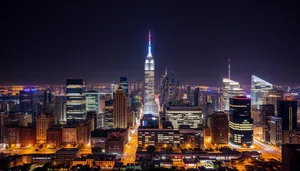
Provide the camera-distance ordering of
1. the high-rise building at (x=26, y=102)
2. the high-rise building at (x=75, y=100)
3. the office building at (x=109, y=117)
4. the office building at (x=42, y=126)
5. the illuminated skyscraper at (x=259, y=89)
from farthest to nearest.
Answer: the illuminated skyscraper at (x=259, y=89) → the high-rise building at (x=26, y=102) → the high-rise building at (x=75, y=100) → the office building at (x=109, y=117) → the office building at (x=42, y=126)

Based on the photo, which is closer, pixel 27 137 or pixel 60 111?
pixel 27 137

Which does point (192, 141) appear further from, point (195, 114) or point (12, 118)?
point (12, 118)

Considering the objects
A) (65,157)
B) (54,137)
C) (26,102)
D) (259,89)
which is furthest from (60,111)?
(259,89)

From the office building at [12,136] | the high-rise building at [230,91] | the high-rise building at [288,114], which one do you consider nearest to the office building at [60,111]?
the office building at [12,136]

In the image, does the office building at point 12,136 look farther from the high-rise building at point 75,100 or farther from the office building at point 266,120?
the office building at point 266,120

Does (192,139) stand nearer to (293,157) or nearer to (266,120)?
(266,120)

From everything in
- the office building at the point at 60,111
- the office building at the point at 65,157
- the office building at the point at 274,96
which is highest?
the office building at the point at 274,96

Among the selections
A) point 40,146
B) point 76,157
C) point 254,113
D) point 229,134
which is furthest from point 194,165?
point 254,113
